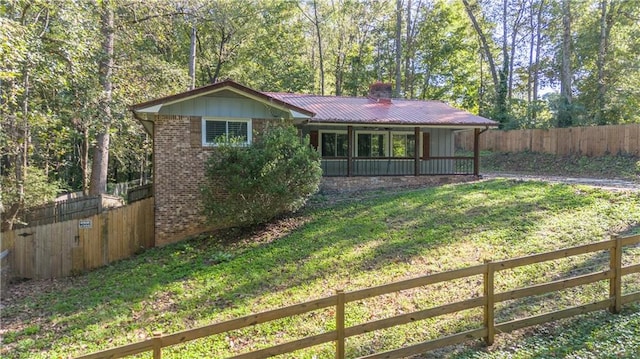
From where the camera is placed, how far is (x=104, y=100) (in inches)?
521

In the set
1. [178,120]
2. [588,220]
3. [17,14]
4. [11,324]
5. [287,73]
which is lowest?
[11,324]

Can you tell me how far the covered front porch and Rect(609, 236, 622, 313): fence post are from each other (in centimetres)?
1187

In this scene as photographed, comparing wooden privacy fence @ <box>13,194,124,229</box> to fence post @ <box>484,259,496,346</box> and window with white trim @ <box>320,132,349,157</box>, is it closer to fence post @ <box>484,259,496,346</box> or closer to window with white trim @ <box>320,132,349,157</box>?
window with white trim @ <box>320,132,349,157</box>

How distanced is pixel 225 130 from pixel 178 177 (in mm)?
2082

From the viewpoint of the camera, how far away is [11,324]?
7.24m

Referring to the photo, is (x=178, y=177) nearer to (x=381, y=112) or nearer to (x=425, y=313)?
(x=425, y=313)

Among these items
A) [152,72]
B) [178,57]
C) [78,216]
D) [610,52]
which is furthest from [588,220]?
[178,57]

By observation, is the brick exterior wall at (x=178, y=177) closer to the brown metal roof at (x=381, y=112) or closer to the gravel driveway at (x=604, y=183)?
the brown metal roof at (x=381, y=112)

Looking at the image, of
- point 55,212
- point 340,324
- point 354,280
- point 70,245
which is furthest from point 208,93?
point 340,324

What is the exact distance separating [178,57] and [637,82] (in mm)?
29129

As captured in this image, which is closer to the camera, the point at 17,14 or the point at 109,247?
the point at 17,14

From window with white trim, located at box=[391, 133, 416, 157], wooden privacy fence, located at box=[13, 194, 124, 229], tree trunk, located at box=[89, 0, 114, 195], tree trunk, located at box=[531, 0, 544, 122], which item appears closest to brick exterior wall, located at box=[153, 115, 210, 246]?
wooden privacy fence, located at box=[13, 194, 124, 229]

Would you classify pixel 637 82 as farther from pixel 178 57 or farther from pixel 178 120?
pixel 178 57

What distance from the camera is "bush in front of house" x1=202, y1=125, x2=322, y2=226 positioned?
36.7 ft
